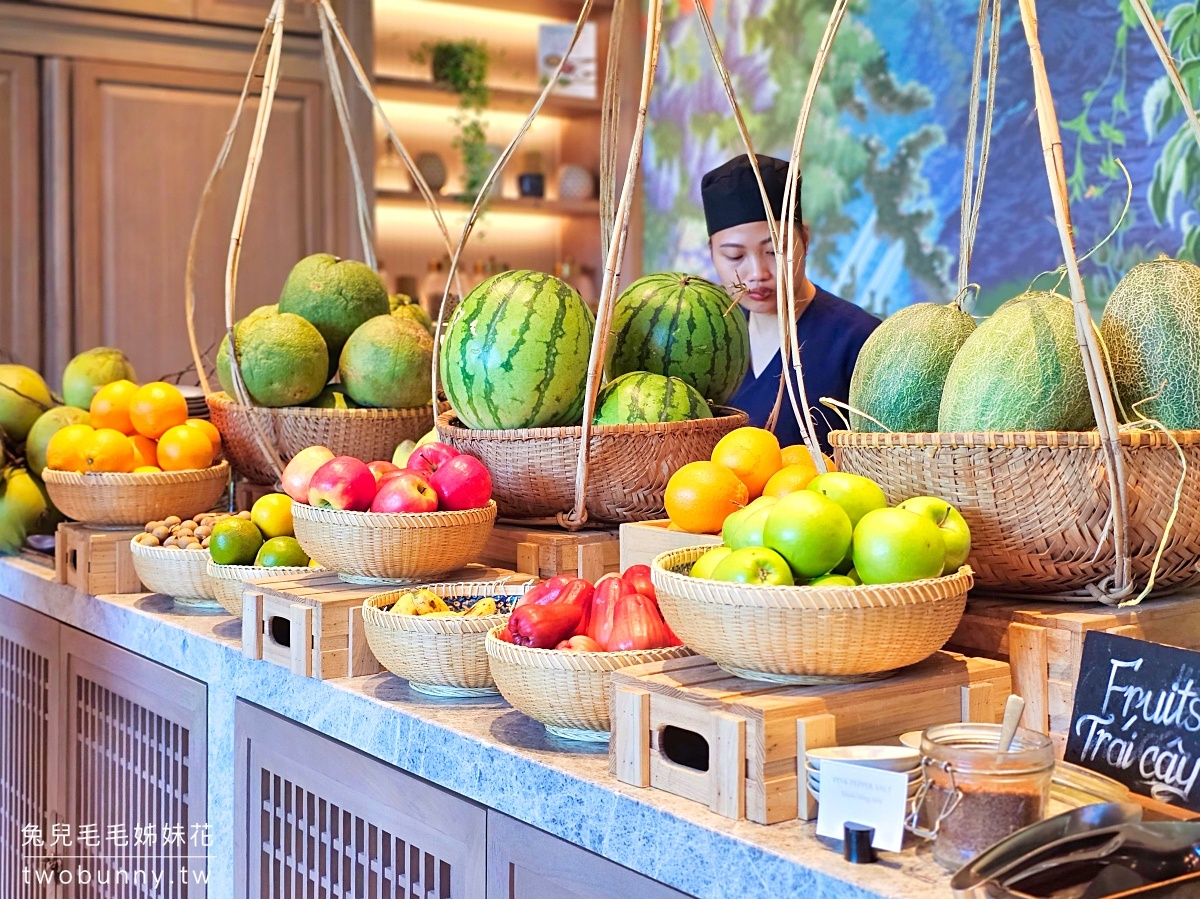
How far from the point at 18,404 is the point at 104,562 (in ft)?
1.58

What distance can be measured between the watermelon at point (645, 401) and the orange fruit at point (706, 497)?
26 cm

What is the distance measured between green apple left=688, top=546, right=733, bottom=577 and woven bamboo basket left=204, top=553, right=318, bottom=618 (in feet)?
2.29

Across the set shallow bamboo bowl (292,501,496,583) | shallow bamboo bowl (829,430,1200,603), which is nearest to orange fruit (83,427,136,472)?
shallow bamboo bowl (292,501,496,583)

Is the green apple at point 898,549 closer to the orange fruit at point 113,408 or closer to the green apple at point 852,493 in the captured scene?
the green apple at point 852,493

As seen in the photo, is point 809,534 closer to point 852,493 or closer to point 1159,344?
point 852,493

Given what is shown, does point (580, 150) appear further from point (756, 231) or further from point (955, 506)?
point (955, 506)

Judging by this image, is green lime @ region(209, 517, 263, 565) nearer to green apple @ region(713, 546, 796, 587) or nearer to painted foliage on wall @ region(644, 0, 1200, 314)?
green apple @ region(713, 546, 796, 587)

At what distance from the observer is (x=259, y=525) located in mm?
1776

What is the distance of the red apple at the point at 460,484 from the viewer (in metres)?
1.56

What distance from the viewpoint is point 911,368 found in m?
1.34

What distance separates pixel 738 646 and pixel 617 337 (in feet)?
2.97

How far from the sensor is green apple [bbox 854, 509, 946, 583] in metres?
1.07

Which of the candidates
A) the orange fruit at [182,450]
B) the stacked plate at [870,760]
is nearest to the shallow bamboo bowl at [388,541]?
the orange fruit at [182,450]

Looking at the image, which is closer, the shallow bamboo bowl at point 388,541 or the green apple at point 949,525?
the green apple at point 949,525
